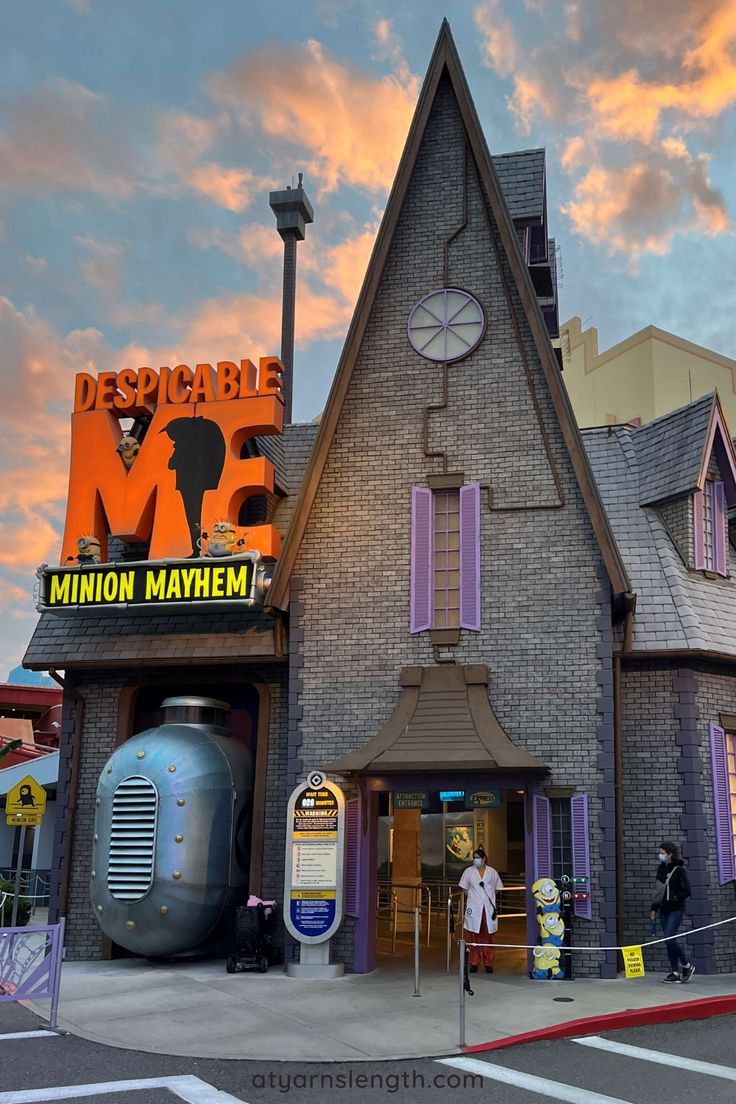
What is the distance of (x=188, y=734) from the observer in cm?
1603

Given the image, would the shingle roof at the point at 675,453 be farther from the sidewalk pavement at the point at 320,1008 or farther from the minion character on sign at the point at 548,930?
the sidewalk pavement at the point at 320,1008

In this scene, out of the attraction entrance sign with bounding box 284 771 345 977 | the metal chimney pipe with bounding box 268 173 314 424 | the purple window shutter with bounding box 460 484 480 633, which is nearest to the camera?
the attraction entrance sign with bounding box 284 771 345 977

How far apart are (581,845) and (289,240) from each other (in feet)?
63.1

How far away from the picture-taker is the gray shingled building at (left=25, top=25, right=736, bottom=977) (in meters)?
14.8

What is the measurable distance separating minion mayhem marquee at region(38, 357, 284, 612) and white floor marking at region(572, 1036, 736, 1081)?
327 inches

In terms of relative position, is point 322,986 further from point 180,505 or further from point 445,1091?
point 180,505

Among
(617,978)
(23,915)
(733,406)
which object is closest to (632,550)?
(617,978)

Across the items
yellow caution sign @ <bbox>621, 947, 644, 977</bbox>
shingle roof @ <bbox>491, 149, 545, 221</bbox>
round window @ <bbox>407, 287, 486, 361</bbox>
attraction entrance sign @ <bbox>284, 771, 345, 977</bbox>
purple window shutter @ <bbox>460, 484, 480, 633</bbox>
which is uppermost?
shingle roof @ <bbox>491, 149, 545, 221</bbox>

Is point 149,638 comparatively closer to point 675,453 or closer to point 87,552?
point 87,552

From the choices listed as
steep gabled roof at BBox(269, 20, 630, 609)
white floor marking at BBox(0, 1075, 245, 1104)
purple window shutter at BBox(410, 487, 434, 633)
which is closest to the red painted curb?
white floor marking at BBox(0, 1075, 245, 1104)

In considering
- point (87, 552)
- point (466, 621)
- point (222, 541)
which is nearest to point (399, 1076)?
point (466, 621)

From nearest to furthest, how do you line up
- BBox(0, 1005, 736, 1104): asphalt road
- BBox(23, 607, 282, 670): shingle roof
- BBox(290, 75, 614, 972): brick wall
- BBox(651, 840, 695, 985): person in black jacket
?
BBox(0, 1005, 736, 1104): asphalt road < BBox(651, 840, 695, 985): person in black jacket < BBox(290, 75, 614, 972): brick wall < BBox(23, 607, 282, 670): shingle roof

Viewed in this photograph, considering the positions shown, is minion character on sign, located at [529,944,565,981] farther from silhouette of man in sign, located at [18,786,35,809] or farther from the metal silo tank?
silhouette of man in sign, located at [18,786,35,809]

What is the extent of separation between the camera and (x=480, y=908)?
14586 mm
